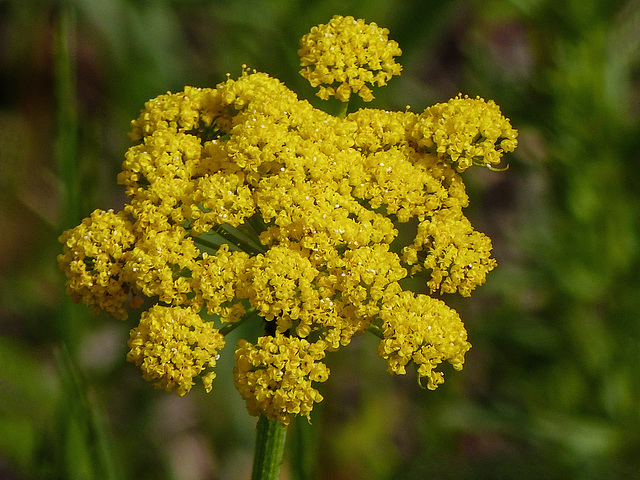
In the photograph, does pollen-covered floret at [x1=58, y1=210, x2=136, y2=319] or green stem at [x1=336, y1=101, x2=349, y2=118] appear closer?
pollen-covered floret at [x1=58, y1=210, x2=136, y2=319]

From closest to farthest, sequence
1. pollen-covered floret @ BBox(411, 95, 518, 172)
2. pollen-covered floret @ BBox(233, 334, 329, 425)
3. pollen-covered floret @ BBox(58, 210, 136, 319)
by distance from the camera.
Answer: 1. pollen-covered floret @ BBox(233, 334, 329, 425)
2. pollen-covered floret @ BBox(58, 210, 136, 319)
3. pollen-covered floret @ BBox(411, 95, 518, 172)

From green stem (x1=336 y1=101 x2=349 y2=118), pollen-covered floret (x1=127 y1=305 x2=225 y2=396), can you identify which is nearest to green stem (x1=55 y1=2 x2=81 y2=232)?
pollen-covered floret (x1=127 y1=305 x2=225 y2=396)

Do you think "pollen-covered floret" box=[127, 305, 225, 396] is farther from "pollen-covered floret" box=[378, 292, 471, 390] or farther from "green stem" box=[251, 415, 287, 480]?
"pollen-covered floret" box=[378, 292, 471, 390]

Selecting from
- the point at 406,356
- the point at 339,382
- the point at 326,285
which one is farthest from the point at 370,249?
the point at 339,382

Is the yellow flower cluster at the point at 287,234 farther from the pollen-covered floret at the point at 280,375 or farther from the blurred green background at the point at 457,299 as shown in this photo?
the blurred green background at the point at 457,299

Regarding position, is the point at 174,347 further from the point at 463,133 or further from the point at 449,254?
the point at 463,133

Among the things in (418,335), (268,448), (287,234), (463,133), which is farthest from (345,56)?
(268,448)

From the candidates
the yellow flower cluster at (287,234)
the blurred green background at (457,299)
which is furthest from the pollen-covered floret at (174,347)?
the blurred green background at (457,299)
